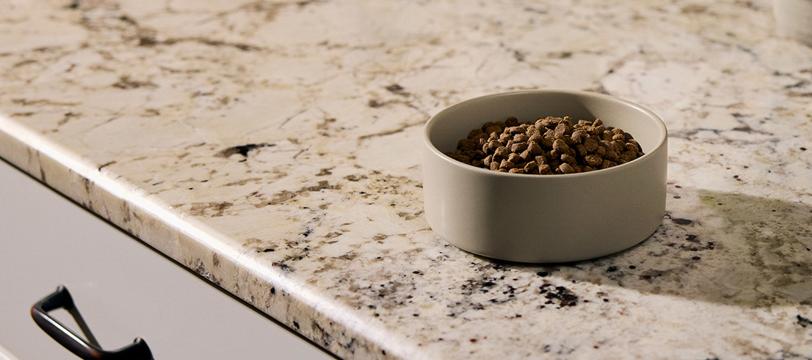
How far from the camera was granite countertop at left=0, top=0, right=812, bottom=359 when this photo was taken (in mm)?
625

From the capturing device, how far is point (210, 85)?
1037 millimetres

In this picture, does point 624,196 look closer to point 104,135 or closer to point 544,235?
point 544,235

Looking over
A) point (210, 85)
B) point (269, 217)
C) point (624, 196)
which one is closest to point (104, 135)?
point (210, 85)

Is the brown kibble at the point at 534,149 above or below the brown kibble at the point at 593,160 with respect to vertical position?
above

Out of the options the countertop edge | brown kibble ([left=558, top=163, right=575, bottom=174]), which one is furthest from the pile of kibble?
the countertop edge

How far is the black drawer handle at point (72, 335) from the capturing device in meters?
0.81

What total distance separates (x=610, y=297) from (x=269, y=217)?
0.87 ft

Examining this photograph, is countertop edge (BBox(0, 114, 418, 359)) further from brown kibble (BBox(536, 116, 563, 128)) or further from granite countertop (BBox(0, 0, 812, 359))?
brown kibble (BBox(536, 116, 563, 128))

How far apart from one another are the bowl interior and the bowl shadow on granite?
0.07m

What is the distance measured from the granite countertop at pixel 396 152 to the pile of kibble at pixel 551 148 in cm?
7

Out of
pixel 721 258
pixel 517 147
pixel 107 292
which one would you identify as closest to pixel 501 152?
pixel 517 147

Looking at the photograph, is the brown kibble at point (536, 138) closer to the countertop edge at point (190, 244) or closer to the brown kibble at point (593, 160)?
the brown kibble at point (593, 160)

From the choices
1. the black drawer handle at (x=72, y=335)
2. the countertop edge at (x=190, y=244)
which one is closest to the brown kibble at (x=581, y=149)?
the countertop edge at (x=190, y=244)

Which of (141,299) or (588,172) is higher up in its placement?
(588,172)
